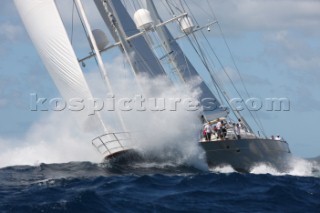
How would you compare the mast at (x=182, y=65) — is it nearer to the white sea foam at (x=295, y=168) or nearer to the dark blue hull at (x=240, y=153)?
the white sea foam at (x=295, y=168)

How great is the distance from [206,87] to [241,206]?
20351mm

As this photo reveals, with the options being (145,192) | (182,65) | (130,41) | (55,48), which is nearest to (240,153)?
(130,41)

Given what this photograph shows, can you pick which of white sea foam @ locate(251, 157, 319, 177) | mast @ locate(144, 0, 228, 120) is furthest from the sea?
mast @ locate(144, 0, 228, 120)

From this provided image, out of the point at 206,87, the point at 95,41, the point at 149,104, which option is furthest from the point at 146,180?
the point at 206,87

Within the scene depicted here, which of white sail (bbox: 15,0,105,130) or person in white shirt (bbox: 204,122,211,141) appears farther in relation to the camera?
person in white shirt (bbox: 204,122,211,141)

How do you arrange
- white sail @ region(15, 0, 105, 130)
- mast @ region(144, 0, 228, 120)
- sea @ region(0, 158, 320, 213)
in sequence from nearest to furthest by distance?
sea @ region(0, 158, 320, 213) < white sail @ region(15, 0, 105, 130) < mast @ region(144, 0, 228, 120)

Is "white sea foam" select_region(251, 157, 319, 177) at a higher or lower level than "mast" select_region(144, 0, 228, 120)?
lower

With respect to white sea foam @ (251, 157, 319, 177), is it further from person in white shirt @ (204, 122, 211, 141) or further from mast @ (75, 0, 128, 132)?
mast @ (75, 0, 128, 132)

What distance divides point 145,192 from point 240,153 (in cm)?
967

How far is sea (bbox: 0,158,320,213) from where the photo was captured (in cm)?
1511

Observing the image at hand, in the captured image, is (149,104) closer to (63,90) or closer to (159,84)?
(159,84)

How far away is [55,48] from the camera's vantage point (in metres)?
23.5

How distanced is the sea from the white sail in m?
2.83

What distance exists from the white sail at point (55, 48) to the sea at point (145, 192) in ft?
9.29
